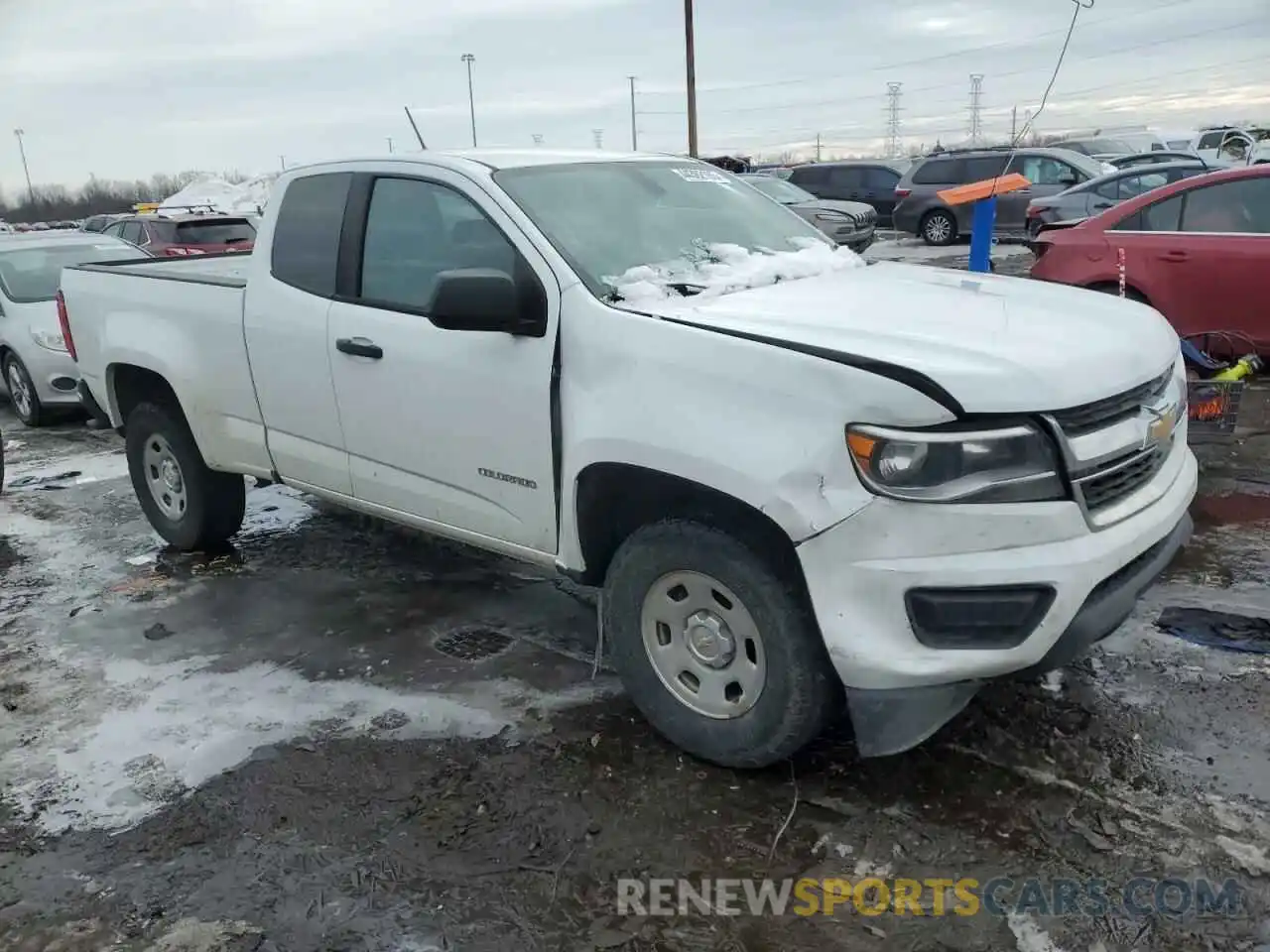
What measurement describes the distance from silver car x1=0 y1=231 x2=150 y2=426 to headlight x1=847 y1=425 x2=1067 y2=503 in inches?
316

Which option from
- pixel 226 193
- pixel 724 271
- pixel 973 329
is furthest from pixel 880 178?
pixel 226 193

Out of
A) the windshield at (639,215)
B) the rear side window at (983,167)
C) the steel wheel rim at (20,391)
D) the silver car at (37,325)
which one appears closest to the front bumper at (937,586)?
the windshield at (639,215)

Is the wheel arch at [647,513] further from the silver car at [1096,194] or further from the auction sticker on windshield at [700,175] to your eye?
the silver car at [1096,194]

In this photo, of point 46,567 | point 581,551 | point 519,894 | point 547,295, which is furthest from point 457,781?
point 46,567

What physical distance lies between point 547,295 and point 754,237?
41.9 inches

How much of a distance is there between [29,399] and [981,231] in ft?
27.1

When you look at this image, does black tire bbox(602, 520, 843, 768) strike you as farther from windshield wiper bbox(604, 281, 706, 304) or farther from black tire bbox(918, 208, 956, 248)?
black tire bbox(918, 208, 956, 248)

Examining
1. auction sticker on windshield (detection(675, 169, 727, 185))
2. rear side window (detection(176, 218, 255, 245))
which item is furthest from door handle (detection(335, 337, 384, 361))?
rear side window (detection(176, 218, 255, 245))

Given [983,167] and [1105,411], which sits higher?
[983,167]

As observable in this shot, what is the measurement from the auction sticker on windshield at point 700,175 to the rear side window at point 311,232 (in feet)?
4.48

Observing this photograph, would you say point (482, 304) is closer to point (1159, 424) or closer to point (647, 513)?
point (647, 513)

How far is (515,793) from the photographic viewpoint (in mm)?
3283

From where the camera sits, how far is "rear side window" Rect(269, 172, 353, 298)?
14.2 ft

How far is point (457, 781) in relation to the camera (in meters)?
3.37
